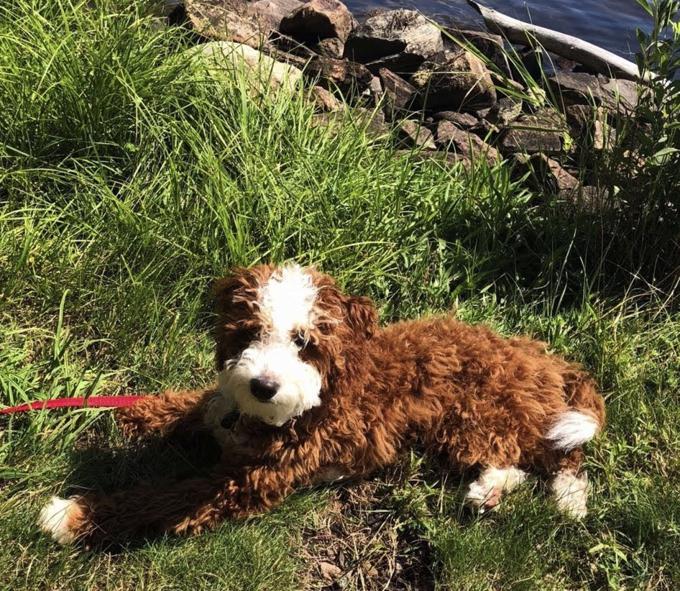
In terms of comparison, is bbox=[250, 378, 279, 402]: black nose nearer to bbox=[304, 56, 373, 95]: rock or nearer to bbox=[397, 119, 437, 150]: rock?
bbox=[397, 119, 437, 150]: rock

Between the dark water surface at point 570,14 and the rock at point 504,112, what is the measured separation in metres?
3.57

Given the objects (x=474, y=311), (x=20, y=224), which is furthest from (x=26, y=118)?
(x=474, y=311)

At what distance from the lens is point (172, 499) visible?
268 centimetres

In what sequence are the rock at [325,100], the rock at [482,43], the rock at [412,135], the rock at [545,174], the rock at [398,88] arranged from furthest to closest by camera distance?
the rock at [482,43] → the rock at [398,88] → the rock at [412,135] → the rock at [325,100] → the rock at [545,174]

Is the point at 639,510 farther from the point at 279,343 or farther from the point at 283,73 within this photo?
the point at 283,73

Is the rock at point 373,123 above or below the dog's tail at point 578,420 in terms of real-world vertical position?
above

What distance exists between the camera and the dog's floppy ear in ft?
8.68

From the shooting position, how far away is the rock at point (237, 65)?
14.6ft

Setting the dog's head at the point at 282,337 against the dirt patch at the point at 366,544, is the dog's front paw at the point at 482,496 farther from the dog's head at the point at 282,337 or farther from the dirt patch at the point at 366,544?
the dog's head at the point at 282,337

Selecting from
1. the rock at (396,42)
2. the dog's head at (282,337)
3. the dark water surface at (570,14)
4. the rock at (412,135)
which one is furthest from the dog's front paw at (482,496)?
the dark water surface at (570,14)

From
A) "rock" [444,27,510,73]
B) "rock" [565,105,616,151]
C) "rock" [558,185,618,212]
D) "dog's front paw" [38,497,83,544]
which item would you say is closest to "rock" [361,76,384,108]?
"rock" [444,27,510,73]

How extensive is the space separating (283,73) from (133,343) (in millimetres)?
2769

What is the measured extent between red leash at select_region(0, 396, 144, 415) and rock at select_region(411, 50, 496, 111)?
13.9 ft

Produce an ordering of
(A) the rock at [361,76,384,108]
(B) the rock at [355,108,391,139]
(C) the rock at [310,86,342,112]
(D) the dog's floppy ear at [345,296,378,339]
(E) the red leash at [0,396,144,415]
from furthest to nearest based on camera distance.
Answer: (A) the rock at [361,76,384,108] < (C) the rock at [310,86,342,112] < (B) the rock at [355,108,391,139] < (E) the red leash at [0,396,144,415] < (D) the dog's floppy ear at [345,296,378,339]
